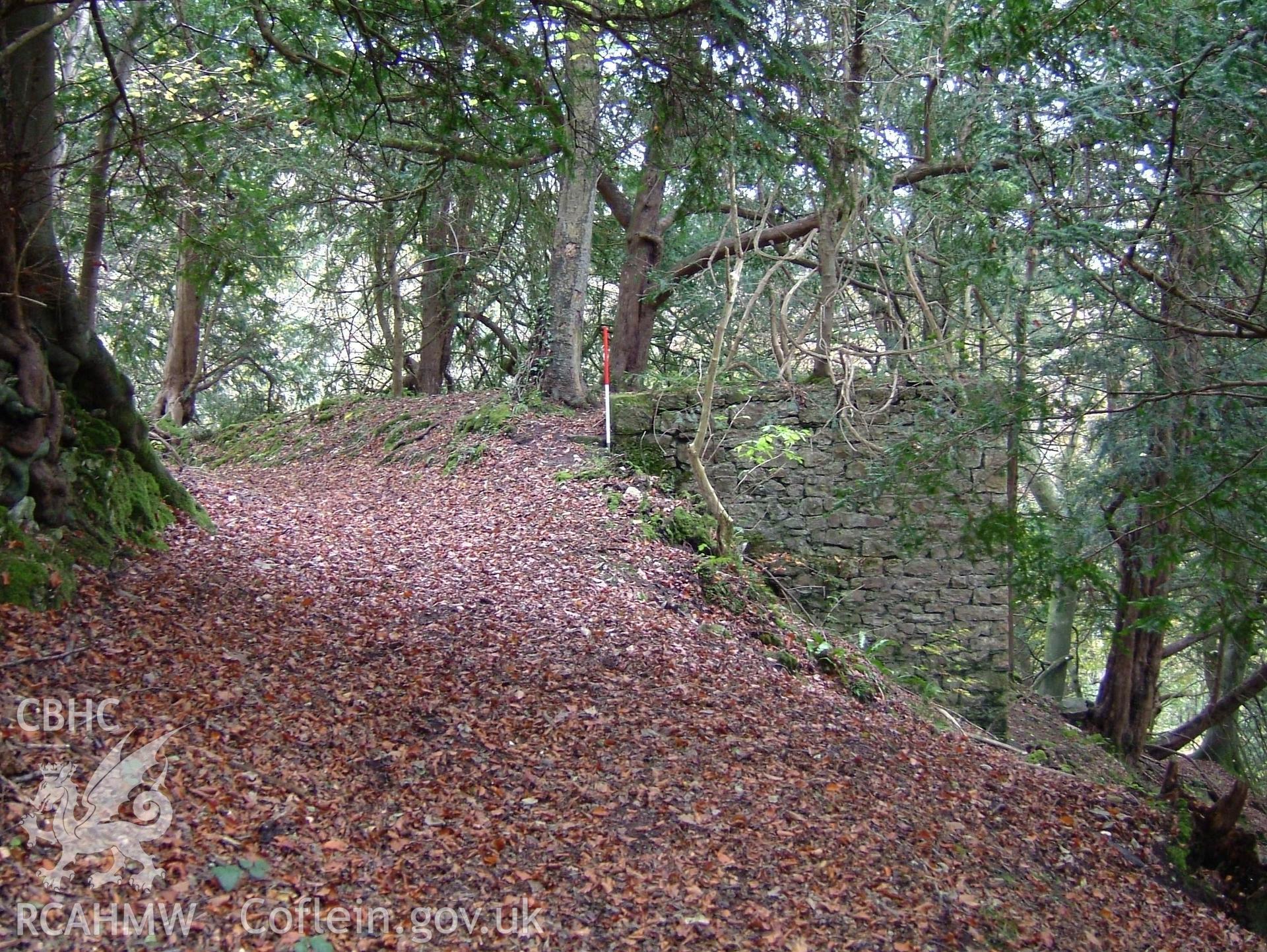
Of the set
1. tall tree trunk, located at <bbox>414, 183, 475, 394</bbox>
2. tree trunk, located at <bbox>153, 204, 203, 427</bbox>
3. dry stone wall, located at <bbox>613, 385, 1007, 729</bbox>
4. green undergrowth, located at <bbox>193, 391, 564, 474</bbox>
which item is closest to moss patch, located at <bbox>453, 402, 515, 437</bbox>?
green undergrowth, located at <bbox>193, 391, 564, 474</bbox>

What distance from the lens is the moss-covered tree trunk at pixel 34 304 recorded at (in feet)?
14.0

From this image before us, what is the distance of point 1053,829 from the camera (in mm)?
5254

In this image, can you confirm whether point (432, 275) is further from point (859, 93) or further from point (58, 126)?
point (58, 126)

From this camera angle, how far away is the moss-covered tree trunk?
4.27m

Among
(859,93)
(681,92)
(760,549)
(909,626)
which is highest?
(859,93)

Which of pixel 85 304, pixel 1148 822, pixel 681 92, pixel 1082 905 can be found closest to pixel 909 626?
pixel 1148 822

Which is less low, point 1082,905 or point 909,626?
point 909,626

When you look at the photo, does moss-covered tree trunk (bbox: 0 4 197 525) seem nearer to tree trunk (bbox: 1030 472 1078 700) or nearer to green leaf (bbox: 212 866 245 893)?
green leaf (bbox: 212 866 245 893)

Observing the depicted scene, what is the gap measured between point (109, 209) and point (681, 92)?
3.26 metres

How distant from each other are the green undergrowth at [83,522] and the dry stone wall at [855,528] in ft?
15.8

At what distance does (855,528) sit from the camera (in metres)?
9.12

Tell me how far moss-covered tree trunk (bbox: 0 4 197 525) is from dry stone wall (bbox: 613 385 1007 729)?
514 cm

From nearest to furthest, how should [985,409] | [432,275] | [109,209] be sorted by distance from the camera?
[109,209] < [985,409] < [432,275]

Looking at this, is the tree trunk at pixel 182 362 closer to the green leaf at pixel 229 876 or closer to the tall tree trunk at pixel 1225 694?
the green leaf at pixel 229 876
